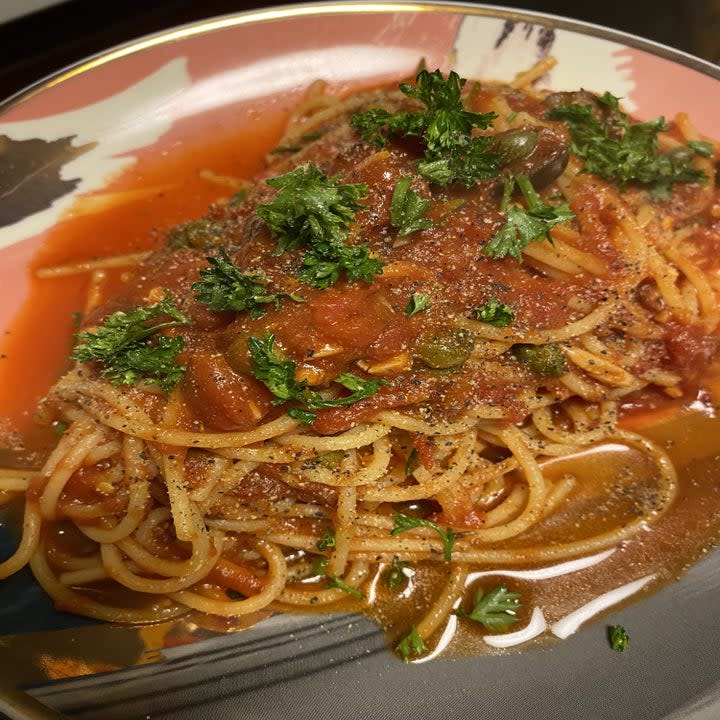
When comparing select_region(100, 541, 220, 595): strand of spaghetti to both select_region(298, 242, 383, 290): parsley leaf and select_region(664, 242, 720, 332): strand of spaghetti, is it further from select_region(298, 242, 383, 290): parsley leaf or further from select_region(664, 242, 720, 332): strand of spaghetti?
select_region(664, 242, 720, 332): strand of spaghetti

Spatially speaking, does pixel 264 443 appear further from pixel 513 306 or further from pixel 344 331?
pixel 513 306

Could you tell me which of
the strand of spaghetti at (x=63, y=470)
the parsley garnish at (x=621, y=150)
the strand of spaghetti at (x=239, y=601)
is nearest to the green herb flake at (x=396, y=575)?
the strand of spaghetti at (x=239, y=601)

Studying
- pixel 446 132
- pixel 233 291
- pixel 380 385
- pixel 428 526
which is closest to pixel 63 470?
pixel 233 291

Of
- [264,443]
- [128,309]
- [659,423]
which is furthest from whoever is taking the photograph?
[659,423]

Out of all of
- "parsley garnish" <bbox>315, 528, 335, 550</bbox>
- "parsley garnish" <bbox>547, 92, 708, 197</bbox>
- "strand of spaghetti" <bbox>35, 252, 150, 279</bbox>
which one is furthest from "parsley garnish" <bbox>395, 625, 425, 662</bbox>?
"strand of spaghetti" <bbox>35, 252, 150, 279</bbox>

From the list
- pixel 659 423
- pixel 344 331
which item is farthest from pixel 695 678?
pixel 344 331

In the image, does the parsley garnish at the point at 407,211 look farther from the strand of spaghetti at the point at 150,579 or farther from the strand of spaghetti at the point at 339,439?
the strand of spaghetti at the point at 150,579

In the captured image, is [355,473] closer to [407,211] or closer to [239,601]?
[239,601]
